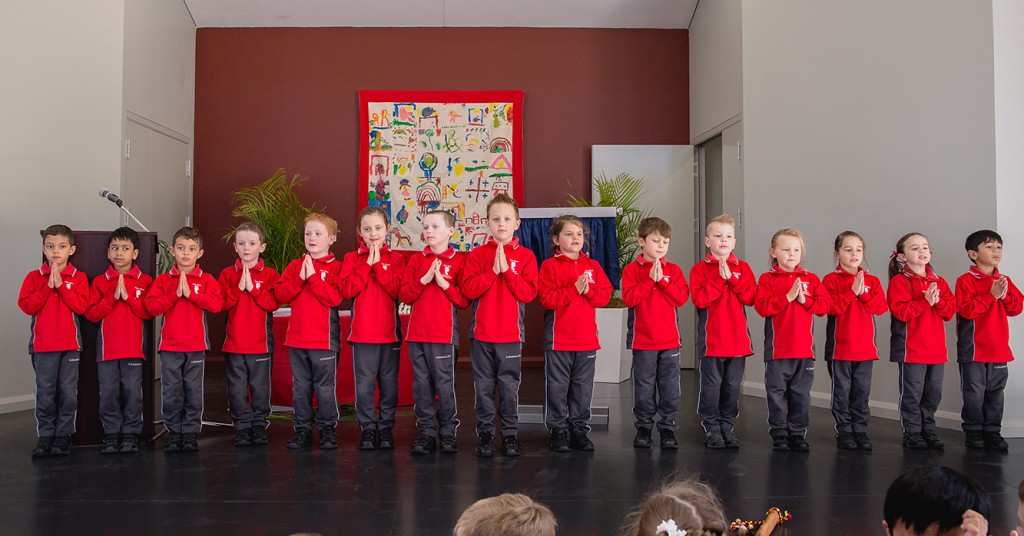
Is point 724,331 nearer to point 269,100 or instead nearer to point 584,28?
point 584,28

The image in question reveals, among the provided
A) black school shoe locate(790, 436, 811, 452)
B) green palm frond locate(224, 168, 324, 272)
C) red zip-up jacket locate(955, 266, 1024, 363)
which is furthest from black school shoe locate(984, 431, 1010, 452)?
green palm frond locate(224, 168, 324, 272)

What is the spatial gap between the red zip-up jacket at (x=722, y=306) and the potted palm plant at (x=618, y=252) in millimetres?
2049

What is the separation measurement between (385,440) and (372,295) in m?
0.75

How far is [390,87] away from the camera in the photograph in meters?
7.06

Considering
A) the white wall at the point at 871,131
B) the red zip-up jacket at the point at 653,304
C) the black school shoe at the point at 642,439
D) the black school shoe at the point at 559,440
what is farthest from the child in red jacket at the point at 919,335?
the black school shoe at the point at 559,440

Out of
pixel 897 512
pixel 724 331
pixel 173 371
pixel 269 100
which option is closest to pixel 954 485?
pixel 897 512

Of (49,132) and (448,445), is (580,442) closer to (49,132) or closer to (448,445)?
(448,445)

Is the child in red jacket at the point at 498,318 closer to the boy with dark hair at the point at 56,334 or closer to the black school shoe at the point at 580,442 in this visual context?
the black school shoe at the point at 580,442

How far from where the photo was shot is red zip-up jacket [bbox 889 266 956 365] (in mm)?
4023

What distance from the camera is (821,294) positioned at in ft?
13.1

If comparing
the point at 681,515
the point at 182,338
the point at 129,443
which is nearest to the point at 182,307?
the point at 182,338

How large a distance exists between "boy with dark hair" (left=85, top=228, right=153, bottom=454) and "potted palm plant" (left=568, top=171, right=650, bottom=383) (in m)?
3.52

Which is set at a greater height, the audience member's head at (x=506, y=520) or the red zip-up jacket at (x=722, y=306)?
the red zip-up jacket at (x=722, y=306)

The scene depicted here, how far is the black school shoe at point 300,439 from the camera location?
3.92 m
